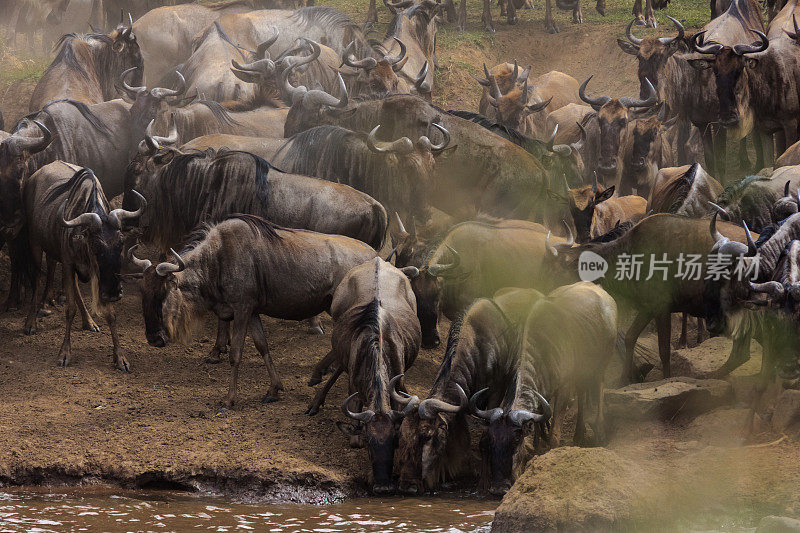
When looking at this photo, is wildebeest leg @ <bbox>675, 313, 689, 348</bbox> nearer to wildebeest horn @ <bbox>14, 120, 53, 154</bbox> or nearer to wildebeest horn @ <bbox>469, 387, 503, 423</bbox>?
wildebeest horn @ <bbox>469, 387, 503, 423</bbox>

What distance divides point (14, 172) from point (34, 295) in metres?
1.34

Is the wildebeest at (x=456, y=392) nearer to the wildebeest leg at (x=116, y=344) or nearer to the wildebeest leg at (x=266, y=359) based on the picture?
the wildebeest leg at (x=266, y=359)

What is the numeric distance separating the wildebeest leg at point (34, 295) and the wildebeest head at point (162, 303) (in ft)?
7.19

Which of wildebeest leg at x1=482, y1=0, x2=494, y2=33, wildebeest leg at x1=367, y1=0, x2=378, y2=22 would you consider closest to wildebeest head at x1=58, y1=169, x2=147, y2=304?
wildebeest leg at x1=367, y1=0, x2=378, y2=22

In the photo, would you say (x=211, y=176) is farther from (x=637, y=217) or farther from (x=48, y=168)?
(x=637, y=217)

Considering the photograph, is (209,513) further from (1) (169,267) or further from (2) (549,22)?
(2) (549,22)

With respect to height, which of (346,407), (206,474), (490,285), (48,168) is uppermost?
(48,168)

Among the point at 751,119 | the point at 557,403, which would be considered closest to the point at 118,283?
the point at 557,403

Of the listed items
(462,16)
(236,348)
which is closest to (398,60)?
(462,16)

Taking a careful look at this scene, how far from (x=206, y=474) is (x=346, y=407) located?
117 centimetres

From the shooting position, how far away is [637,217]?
12.5m

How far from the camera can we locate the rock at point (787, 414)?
810 cm

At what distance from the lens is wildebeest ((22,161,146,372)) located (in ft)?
31.7

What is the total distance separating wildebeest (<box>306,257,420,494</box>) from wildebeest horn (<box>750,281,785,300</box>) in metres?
2.72
